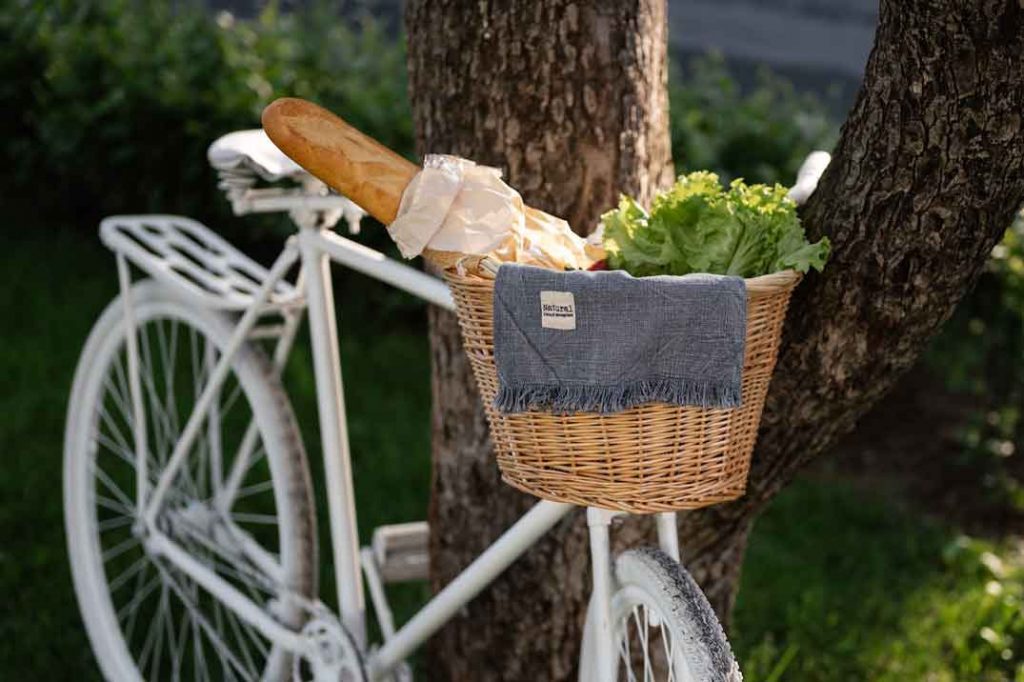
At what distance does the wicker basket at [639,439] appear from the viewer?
1.94 metres

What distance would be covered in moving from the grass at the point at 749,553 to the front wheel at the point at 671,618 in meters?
1.24

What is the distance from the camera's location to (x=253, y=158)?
260 centimetres

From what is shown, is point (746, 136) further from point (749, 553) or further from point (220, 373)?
point (220, 373)

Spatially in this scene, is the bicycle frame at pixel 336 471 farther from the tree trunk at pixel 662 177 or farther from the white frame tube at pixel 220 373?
the tree trunk at pixel 662 177

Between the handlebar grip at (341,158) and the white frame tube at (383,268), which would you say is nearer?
the handlebar grip at (341,158)

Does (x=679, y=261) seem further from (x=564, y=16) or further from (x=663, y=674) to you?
(x=663, y=674)

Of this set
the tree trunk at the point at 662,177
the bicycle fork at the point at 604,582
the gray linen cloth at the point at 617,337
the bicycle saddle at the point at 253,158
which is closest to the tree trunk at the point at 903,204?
the tree trunk at the point at 662,177

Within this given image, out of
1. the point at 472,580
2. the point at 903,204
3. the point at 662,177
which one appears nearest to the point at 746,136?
the point at 662,177

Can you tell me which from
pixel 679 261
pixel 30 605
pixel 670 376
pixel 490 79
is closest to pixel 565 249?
pixel 679 261

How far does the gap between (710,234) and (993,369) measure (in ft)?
8.90

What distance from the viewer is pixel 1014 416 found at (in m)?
4.41

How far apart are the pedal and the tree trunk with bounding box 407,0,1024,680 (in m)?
0.08

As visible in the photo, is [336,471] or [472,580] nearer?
[472,580]

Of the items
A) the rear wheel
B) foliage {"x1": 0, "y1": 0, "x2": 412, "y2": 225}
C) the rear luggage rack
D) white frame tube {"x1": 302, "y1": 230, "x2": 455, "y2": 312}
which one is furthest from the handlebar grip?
foliage {"x1": 0, "y1": 0, "x2": 412, "y2": 225}
